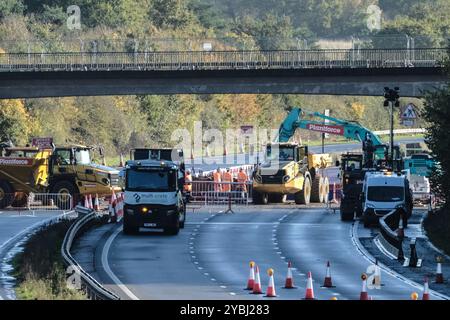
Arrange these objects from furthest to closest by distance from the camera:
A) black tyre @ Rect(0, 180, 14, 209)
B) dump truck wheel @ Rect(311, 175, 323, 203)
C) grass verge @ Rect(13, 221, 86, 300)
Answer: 1. dump truck wheel @ Rect(311, 175, 323, 203)
2. black tyre @ Rect(0, 180, 14, 209)
3. grass verge @ Rect(13, 221, 86, 300)

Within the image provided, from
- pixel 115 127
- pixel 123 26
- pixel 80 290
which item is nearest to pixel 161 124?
pixel 115 127

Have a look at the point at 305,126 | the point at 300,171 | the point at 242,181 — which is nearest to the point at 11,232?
the point at 300,171

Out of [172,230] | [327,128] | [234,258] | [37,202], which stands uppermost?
[327,128]

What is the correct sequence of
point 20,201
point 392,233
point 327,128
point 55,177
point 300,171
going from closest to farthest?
point 392,233 → point 55,177 → point 20,201 → point 300,171 → point 327,128

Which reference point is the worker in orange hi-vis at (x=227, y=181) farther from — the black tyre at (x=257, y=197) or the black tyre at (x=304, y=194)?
the black tyre at (x=304, y=194)

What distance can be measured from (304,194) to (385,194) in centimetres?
1262

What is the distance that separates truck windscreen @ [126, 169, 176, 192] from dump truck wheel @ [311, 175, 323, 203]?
2178 cm

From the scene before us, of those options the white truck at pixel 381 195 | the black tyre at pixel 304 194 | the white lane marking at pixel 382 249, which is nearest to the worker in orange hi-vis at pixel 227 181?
the black tyre at pixel 304 194

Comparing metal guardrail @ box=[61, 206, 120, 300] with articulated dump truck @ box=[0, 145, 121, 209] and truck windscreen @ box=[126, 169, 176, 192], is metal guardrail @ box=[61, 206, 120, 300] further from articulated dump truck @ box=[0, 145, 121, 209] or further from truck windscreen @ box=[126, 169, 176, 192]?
articulated dump truck @ box=[0, 145, 121, 209]

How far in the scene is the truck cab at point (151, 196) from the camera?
52.9 meters

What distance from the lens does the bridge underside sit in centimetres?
9175

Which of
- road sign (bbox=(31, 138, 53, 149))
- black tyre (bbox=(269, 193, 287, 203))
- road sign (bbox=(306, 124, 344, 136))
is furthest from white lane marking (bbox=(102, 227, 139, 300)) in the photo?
road sign (bbox=(306, 124, 344, 136))

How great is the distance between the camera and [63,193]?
221 ft

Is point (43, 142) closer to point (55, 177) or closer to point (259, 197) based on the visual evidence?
point (55, 177)
